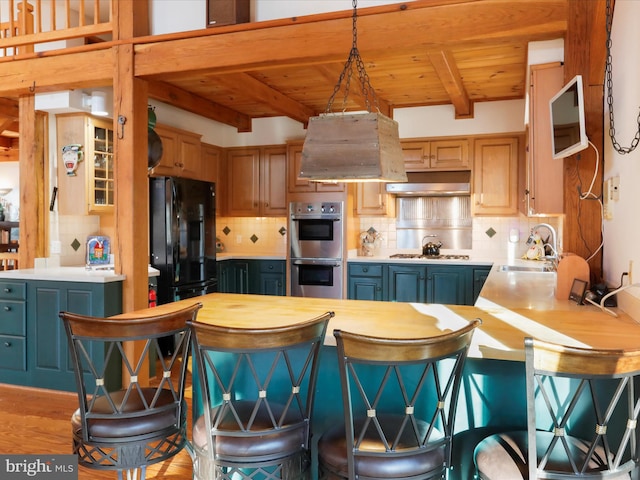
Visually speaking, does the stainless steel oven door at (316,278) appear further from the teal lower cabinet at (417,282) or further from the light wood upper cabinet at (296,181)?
the light wood upper cabinet at (296,181)

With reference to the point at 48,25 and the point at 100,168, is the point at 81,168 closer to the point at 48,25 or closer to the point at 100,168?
the point at 100,168

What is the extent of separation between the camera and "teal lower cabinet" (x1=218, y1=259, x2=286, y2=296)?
20.4 feet

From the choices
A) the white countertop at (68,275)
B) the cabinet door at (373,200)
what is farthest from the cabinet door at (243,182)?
the white countertop at (68,275)

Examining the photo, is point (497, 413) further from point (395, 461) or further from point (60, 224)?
point (60, 224)

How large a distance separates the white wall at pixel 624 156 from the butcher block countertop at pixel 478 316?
31cm

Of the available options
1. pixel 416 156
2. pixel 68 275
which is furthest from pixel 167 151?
pixel 416 156

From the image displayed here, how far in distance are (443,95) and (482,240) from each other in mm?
1709

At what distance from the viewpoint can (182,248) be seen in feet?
16.8

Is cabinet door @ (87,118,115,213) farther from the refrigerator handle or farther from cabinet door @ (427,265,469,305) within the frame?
cabinet door @ (427,265,469,305)

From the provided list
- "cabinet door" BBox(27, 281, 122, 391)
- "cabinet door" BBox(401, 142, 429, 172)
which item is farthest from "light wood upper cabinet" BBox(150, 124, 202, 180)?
"cabinet door" BBox(401, 142, 429, 172)

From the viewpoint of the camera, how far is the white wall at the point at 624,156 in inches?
90.4

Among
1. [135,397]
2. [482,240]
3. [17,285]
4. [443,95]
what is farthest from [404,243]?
[135,397]

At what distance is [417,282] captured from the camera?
5.61 meters

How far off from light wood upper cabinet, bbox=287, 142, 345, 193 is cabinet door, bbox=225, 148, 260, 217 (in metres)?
0.53
